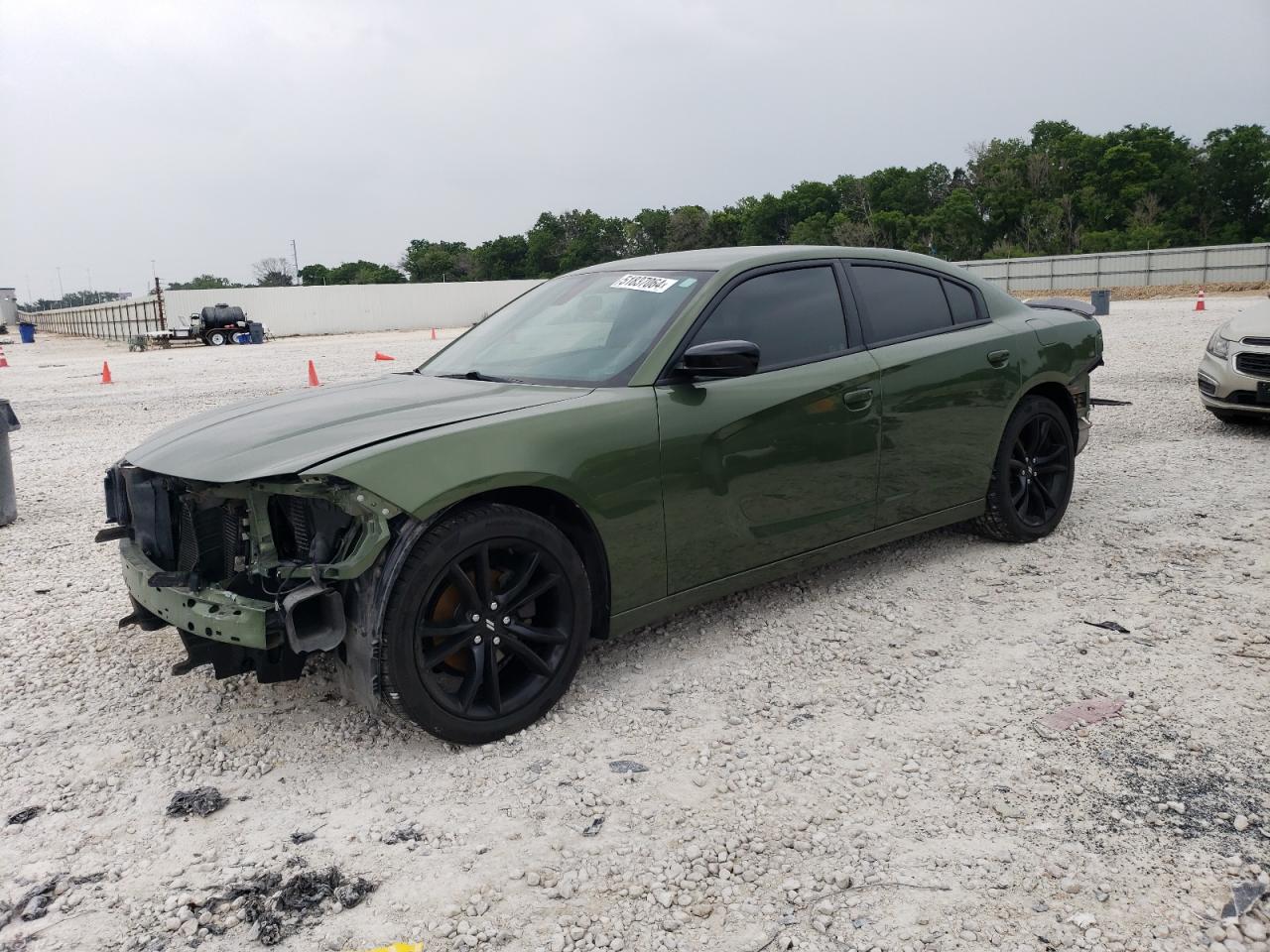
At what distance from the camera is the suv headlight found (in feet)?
26.8

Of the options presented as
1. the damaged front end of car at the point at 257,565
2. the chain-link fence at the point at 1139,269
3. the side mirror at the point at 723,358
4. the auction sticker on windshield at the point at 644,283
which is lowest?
the damaged front end of car at the point at 257,565

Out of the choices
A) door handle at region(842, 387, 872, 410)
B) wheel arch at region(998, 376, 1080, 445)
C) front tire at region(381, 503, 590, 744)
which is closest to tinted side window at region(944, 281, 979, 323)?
wheel arch at region(998, 376, 1080, 445)

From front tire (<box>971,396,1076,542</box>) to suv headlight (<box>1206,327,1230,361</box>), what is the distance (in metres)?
3.73

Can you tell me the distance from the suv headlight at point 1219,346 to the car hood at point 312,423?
6882mm

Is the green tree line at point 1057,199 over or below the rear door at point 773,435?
over

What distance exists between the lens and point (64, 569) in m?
5.57

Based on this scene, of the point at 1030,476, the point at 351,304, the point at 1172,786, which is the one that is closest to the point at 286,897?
the point at 1172,786

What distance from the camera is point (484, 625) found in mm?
3232

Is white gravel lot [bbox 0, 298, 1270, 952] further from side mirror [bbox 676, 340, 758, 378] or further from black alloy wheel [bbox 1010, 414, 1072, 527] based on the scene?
side mirror [bbox 676, 340, 758, 378]

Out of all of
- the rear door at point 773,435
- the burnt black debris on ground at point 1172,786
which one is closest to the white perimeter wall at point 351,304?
the rear door at point 773,435

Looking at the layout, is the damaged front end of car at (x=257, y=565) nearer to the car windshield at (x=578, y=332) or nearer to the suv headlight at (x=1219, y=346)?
the car windshield at (x=578, y=332)

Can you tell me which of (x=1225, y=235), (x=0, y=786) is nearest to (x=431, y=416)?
(x=0, y=786)

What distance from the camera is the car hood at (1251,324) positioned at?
798 centimetres

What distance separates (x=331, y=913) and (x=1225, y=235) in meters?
70.6
